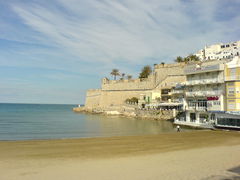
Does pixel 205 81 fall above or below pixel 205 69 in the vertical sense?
below

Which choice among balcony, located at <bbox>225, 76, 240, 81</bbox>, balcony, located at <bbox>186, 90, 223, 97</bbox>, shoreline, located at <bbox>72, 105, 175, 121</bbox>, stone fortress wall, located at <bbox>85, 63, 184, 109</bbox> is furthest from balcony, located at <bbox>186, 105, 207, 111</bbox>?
stone fortress wall, located at <bbox>85, 63, 184, 109</bbox>

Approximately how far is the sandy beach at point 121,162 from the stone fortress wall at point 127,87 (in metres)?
47.1

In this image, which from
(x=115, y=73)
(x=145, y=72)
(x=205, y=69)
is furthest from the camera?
(x=115, y=73)

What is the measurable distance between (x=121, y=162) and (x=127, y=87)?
6401 centimetres

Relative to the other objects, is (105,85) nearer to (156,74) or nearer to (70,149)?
(156,74)

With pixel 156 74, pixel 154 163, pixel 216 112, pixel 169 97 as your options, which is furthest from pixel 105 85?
pixel 154 163

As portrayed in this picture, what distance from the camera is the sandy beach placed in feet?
37.9

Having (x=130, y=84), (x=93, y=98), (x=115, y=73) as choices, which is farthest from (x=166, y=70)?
(x=93, y=98)

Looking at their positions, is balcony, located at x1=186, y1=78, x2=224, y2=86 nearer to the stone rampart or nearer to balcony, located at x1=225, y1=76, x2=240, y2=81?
balcony, located at x1=225, y1=76, x2=240, y2=81

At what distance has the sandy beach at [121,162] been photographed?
11562 mm

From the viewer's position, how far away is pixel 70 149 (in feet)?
62.0

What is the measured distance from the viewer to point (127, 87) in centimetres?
7819

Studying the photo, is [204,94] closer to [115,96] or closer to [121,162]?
[121,162]

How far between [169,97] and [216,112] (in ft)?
99.7
